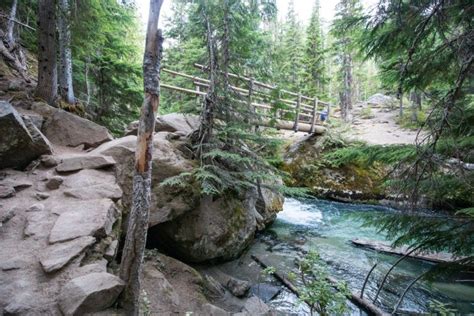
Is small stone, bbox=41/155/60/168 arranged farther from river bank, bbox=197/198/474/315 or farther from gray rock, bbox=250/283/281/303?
gray rock, bbox=250/283/281/303

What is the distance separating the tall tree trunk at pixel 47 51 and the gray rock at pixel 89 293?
6620mm

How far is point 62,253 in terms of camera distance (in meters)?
3.44

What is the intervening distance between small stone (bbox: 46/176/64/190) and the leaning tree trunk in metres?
2.36

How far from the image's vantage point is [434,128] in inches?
109

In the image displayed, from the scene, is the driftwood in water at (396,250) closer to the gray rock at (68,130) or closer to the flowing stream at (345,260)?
the flowing stream at (345,260)

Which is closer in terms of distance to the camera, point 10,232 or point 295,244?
point 10,232

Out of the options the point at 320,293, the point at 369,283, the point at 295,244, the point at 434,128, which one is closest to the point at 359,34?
the point at 434,128

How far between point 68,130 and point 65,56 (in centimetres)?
298

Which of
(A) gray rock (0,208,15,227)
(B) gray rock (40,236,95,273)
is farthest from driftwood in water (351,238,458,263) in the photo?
(A) gray rock (0,208,15,227)

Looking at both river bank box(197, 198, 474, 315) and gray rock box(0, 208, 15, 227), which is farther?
river bank box(197, 198, 474, 315)

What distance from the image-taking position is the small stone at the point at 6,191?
4.31 metres

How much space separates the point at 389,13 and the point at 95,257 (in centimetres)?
505

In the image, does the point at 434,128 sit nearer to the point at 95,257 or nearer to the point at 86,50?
the point at 95,257

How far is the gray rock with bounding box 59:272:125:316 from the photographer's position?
2.83 meters
